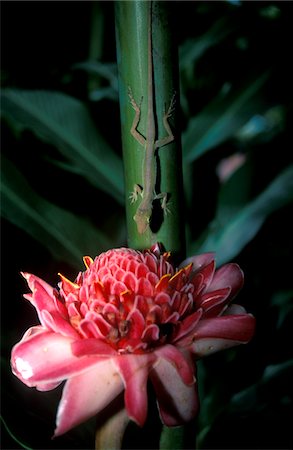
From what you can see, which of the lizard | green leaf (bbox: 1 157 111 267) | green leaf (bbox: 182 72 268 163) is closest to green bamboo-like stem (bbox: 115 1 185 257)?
the lizard

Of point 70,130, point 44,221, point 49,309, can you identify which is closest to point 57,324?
point 49,309

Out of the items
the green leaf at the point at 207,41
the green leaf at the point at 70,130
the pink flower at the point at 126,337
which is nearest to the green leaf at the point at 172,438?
the pink flower at the point at 126,337

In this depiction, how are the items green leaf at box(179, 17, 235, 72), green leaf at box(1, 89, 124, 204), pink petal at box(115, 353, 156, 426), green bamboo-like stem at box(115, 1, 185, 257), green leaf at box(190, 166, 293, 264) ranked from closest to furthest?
pink petal at box(115, 353, 156, 426), green bamboo-like stem at box(115, 1, 185, 257), green leaf at box(190, 166, 293, 264), green leaf at box(1, 89, 124, 204), green leaf at box(179, 17, 235, 72)

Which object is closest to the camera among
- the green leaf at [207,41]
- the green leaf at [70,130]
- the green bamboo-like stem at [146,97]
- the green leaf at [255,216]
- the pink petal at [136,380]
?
the pink petal at [136,380]

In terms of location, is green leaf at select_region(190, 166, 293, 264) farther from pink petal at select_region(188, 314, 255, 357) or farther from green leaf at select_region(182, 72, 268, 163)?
pink petal at select_region(188, 314, 255, 357)

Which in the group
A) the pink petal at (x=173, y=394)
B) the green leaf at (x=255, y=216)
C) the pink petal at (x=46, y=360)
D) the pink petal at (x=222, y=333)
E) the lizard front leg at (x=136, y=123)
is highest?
the lizard front leg at (x=136, y=123)

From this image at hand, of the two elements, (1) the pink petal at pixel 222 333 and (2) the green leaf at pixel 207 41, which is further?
(2) the green leaf at pixel 207 41

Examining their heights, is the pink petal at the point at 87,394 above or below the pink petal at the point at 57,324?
below

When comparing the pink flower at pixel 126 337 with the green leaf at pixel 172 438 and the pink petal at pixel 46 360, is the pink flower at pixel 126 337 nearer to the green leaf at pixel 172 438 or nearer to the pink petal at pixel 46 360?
the pink petal at pixel 46 360

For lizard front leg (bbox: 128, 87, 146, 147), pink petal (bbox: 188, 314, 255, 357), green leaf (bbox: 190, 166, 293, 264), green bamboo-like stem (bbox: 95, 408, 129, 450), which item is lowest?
green leaf (bbox: 190, 166, 293, 264)

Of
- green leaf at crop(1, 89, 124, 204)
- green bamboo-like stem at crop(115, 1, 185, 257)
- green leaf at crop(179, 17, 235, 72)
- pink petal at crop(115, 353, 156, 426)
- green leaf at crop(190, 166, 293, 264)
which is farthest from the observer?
green leaf at crop(179, 17, 235, 72)
